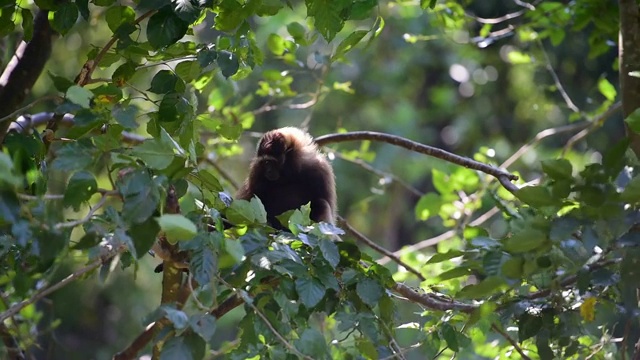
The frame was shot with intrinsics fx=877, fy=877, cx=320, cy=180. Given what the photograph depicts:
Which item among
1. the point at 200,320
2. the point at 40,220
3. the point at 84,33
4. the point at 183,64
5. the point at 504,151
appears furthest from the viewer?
the point at 504,151

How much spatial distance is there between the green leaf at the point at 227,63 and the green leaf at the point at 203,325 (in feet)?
2.84

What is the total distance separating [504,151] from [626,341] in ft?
30.3

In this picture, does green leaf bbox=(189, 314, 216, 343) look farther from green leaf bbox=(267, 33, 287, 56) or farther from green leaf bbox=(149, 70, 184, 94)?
green leaf bbox=(267, 33, 287, 56)

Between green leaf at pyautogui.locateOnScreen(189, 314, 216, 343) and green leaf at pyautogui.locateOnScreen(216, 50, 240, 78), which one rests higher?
green leaf at pyautogui.locateOnScreen(216, 50, 240, 78)

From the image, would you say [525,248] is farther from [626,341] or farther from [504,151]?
[504,151]

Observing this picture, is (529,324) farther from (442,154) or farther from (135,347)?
(135,347)

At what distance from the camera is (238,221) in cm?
266

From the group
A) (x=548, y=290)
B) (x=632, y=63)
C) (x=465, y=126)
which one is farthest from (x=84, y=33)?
(x=465, y=126)

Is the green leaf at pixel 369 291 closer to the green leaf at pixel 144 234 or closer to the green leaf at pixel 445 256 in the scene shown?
the green leaf at pixel 445 256

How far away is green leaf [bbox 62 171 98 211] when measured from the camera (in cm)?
220

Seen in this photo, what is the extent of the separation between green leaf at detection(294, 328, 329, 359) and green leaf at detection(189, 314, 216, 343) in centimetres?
36

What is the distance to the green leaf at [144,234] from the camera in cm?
214

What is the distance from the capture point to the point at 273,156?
4.87 metres

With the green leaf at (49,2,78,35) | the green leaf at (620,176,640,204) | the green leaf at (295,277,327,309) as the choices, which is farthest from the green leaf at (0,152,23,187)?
the green leaf at (620,176,640,204)
